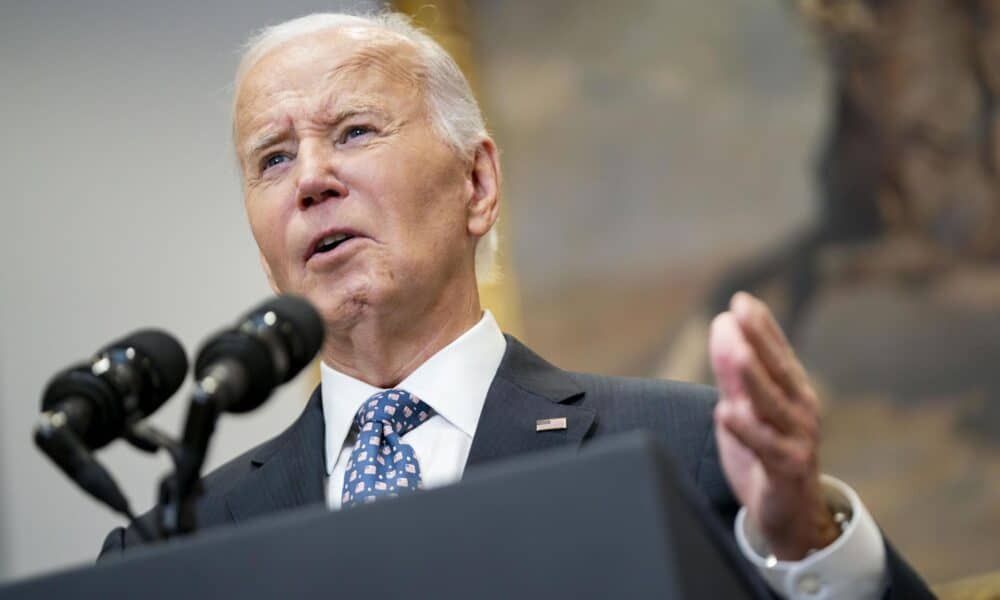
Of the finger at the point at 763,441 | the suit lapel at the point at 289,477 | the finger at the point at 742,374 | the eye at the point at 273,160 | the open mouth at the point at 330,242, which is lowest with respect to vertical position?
the suit lapel at the point at 289,477

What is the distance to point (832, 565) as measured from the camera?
176 centimetres

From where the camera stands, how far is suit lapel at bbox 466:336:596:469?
7.96 feet

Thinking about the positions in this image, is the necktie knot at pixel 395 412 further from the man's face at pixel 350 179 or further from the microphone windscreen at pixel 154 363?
the microphone windscreen at pixel 154 363

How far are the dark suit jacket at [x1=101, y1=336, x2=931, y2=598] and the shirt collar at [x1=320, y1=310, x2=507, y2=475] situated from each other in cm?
3

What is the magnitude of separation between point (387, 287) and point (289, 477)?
395 millimetres

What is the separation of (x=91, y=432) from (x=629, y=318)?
379cm

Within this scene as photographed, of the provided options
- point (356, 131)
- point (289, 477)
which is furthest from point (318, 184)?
point (289, 477)

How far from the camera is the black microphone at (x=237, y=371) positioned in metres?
1.54

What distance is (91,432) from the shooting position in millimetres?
1694

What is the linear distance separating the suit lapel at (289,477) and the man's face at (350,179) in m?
0.22

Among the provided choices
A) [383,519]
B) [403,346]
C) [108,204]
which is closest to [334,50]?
[403,346]

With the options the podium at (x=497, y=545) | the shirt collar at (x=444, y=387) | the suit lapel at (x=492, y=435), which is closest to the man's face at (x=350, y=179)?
the shirt collar at (x=444, y=387)

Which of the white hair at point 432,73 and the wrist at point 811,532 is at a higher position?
the white hair at point 432,73

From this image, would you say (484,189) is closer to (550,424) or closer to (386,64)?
(386,64)
